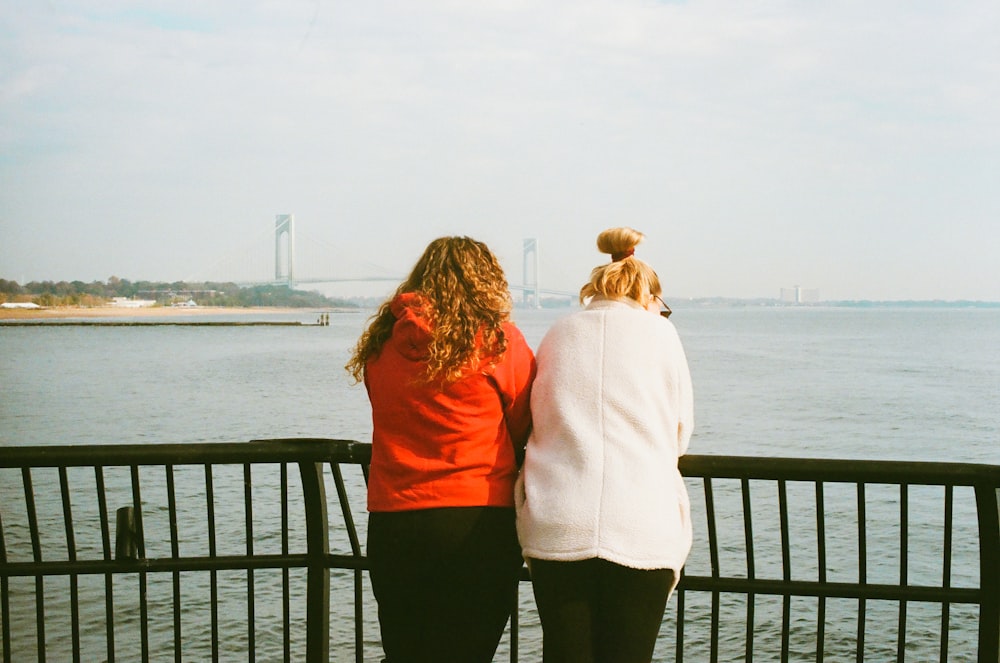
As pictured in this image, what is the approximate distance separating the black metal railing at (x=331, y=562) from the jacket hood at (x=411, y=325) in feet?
2.38

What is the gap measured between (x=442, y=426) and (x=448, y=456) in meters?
0.08

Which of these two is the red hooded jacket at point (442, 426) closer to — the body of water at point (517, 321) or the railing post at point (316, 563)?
the railing post at point (316, 563)

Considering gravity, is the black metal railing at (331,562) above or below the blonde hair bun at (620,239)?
below

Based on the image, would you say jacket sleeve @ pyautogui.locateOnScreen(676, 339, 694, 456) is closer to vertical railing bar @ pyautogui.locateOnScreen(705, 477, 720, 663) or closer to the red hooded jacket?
the red hooded jacket

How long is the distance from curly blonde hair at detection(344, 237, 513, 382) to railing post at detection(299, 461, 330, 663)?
84 cm

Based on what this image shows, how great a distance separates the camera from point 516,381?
2.86m

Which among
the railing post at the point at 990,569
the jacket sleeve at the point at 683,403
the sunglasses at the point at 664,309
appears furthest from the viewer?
the railing post at the point at 990,569

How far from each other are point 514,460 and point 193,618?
531 inches

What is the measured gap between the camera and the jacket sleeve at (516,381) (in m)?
2.84

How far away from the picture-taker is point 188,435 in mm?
35875

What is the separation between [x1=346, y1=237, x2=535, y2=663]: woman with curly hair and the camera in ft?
9.22

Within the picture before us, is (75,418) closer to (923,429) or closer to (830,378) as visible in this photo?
(923,429)

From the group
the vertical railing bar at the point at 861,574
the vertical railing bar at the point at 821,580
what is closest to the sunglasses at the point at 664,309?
the vertical railing bar at the point at 821,580

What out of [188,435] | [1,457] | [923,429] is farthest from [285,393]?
[1,457]
